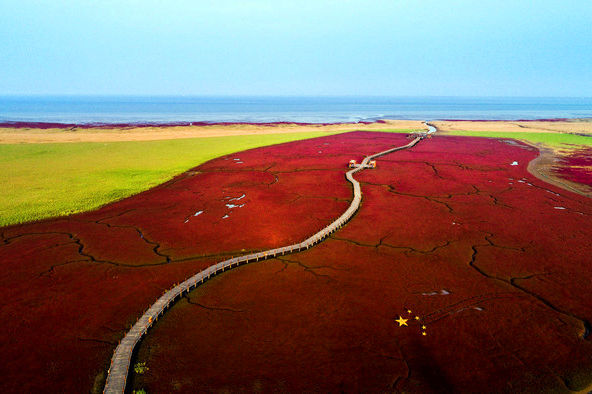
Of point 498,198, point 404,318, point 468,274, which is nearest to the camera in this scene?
point 404,318

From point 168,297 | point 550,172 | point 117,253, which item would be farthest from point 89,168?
point 550,172

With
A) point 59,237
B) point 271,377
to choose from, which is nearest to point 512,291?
point 271,377

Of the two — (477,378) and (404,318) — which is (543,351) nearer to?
(477,378)

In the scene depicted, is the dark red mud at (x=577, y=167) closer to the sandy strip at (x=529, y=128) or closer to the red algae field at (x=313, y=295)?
the red algae field at (x=313, y=295)

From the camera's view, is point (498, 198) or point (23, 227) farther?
point (498, 198)

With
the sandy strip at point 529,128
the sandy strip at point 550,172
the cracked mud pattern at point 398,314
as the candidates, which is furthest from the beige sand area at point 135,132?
the cracked mud pattern at point 398,314
